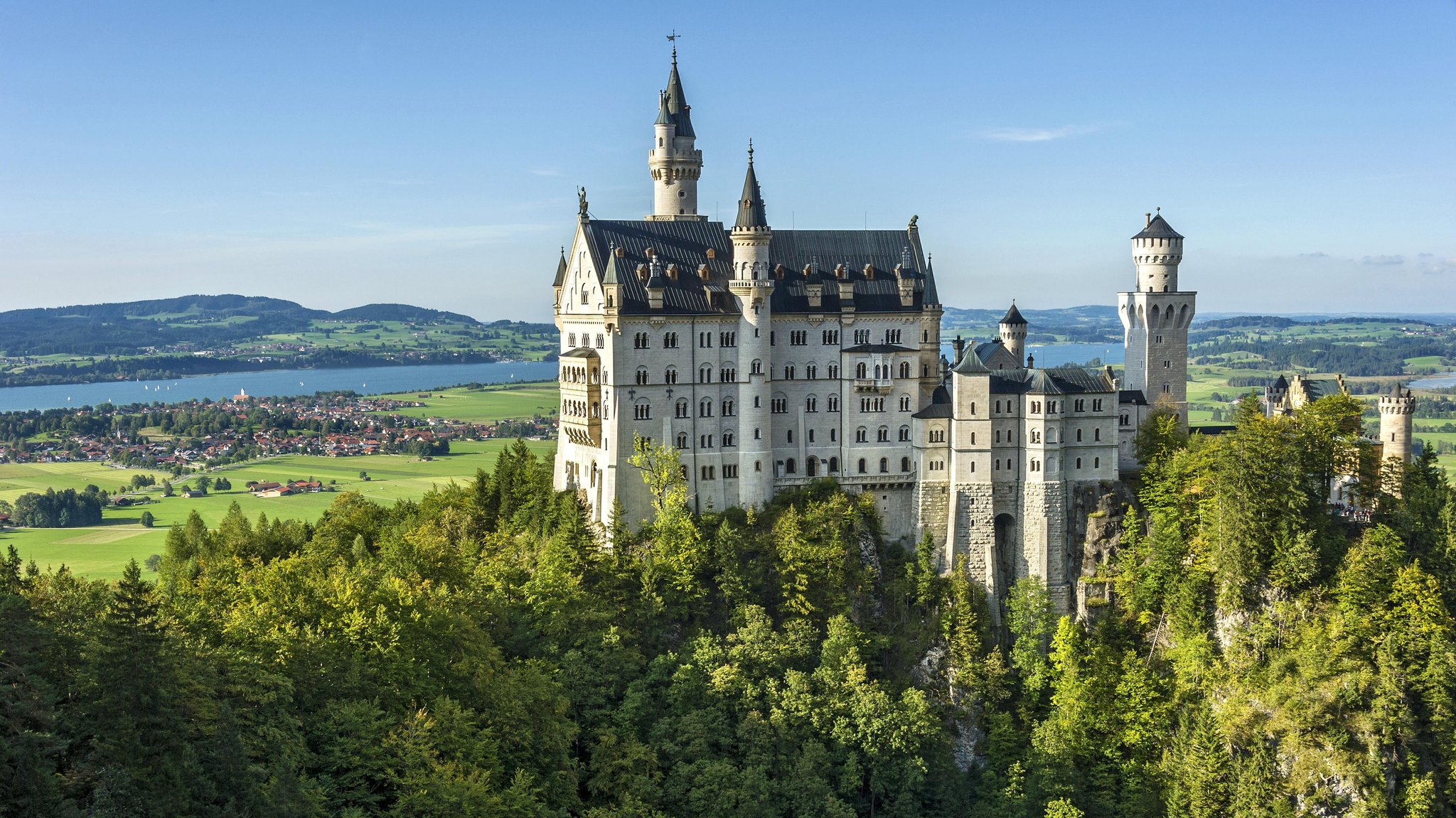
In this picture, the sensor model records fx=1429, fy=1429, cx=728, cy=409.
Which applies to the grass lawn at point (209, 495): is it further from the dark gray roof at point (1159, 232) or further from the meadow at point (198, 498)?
the dark gray roof at point (1159, 232)

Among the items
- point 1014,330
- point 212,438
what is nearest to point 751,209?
point 1014,330

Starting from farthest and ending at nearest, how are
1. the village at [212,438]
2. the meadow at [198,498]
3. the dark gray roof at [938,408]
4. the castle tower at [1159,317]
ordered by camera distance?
the village at [212,438]
the meadow at [198,498]
the castle tower at [1159,317]
the dark gray roof at [938,408]

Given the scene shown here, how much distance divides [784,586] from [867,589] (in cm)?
548

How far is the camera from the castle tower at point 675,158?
293 ft

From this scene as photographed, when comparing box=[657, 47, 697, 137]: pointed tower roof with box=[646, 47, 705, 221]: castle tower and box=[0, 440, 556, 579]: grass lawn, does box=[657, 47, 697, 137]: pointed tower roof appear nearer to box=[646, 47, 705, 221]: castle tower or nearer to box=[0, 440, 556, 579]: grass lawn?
box=[646, 47, 705, 221]: castle tower

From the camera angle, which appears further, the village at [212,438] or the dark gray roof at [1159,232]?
the village at [212,438]

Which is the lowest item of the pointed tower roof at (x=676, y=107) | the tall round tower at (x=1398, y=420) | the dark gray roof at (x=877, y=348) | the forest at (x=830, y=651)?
the forest at (x=830, y=651)

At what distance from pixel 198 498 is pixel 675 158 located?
239 feet

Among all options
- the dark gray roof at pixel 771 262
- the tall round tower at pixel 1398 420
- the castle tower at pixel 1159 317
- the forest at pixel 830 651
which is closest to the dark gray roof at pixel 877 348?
the dark gray roof at pixel 771 262

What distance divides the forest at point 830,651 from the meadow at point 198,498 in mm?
24690

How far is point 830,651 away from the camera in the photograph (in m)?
Answer: 77.7

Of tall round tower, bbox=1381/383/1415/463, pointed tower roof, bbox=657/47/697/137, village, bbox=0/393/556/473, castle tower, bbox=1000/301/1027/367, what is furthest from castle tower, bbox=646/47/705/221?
village, bbox=0/393/556/473

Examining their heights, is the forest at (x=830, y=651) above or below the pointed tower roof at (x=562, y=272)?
below

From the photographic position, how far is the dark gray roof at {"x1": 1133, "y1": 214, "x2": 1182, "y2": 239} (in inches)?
3620
